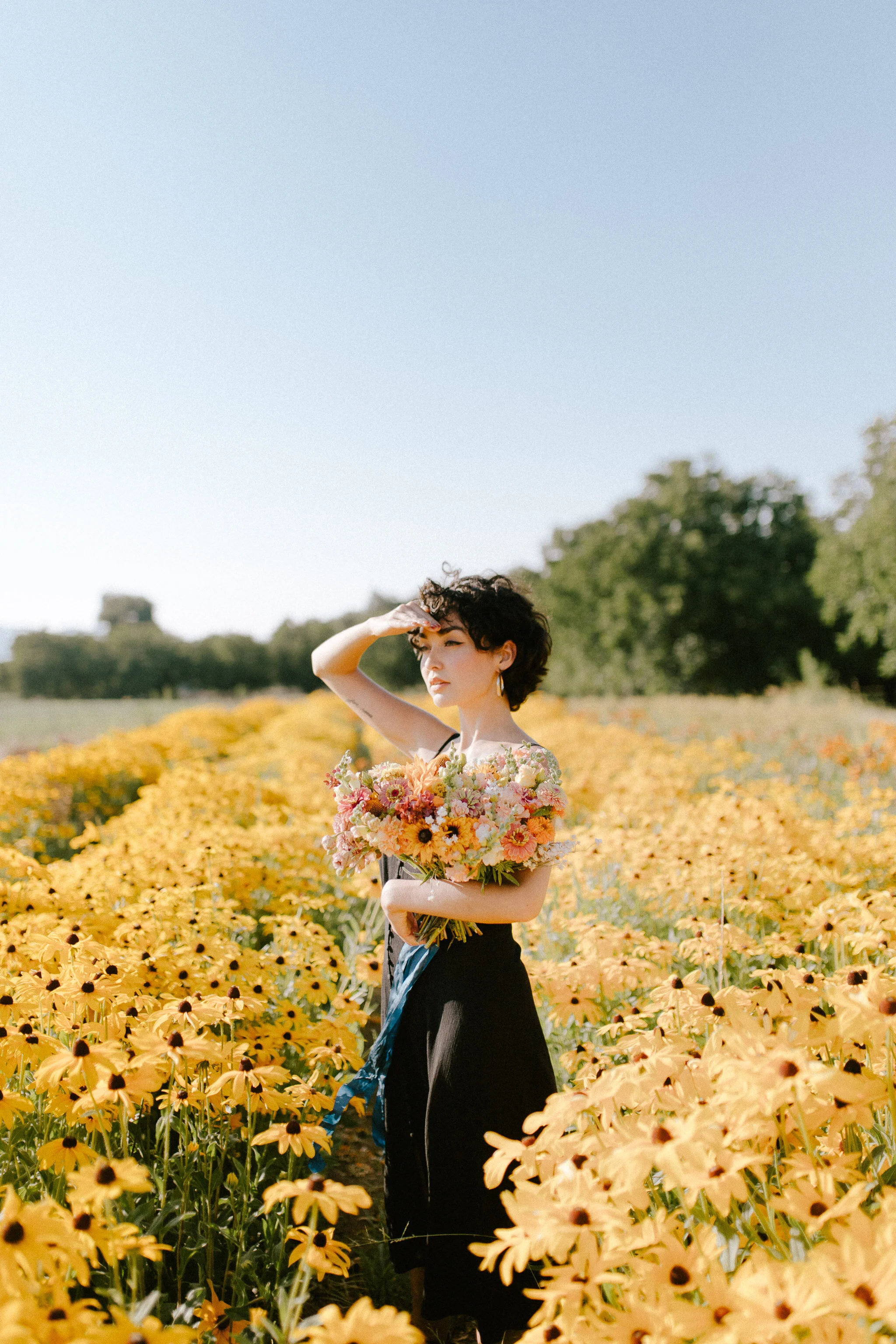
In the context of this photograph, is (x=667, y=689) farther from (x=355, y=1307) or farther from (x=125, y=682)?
(x=355, y=1307)

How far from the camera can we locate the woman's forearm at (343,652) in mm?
2648

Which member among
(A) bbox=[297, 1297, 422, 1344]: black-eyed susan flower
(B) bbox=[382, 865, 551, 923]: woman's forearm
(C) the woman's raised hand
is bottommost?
→ (A) bbox=[297, 1297, 422, 1344]: black-eyed susan flower

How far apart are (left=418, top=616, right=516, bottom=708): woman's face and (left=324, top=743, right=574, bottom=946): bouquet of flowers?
1.19 feet

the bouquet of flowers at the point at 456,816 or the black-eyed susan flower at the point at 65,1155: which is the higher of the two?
the bouquet of flowers at the point at 456,816

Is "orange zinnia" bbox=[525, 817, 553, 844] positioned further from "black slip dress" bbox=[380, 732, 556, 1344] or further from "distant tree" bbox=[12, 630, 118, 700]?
"distant tree" bbox=[12, 630, 118, 700]

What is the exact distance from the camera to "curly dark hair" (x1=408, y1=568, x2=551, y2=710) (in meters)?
2.39

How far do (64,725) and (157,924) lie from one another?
1576 cm

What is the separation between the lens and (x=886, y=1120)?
170 cm

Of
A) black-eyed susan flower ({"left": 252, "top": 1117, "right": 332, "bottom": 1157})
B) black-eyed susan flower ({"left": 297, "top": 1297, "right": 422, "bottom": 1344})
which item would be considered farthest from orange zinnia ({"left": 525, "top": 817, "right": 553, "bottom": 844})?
black-eyed susan flower ({"left": 297, "top": 1297, "right": 422, "bottom": 1344})

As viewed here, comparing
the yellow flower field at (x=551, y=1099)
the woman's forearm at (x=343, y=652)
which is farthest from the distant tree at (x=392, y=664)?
the woman's forearm at (x=343, y=652)

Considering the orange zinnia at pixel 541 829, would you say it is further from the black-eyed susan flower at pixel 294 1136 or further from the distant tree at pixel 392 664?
the distant tree at pixel 392 664

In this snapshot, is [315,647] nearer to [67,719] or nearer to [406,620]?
[67,719]

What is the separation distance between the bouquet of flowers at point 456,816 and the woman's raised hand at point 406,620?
0.47 m

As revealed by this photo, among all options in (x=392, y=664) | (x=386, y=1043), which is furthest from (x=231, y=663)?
(x=386, y=1043)
